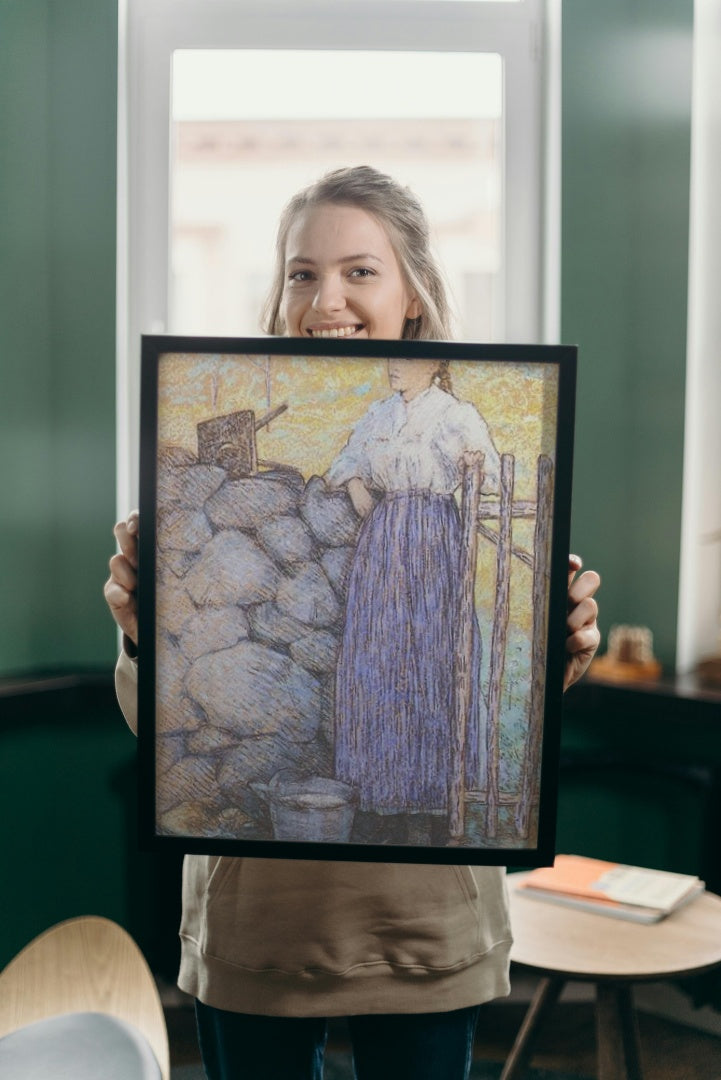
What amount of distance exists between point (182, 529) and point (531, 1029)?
53.8 inches

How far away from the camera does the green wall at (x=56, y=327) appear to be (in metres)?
2.49

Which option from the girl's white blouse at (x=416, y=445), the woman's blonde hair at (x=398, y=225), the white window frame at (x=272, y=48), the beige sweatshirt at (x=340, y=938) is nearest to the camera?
the girl's white blouse at (x=416, y=445)

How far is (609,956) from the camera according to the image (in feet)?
5.55

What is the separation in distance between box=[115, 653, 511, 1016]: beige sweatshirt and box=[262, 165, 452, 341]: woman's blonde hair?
0.51 m

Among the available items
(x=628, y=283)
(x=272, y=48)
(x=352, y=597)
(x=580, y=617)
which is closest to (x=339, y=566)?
(x=352, y=597)

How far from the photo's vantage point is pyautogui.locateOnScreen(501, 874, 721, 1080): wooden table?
165 cm

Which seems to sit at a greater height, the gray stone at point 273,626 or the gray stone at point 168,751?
the gray stone at point 273,626

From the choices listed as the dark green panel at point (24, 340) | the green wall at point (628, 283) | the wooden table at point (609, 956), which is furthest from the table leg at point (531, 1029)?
the dark green panel at point (24, 340)

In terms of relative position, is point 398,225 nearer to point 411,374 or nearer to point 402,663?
point 411,374

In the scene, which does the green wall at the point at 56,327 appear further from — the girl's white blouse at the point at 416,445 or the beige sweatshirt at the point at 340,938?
the girl's white blouse at the point at 416,445

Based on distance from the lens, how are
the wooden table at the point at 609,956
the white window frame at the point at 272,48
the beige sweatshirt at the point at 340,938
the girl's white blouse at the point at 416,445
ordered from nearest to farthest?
the girl's white blouse at the point at 416,445 < the beige sweatshirt at the point at 340,938 < the wooden table at the point at 609,956 < the white window frame at the point at 272,48

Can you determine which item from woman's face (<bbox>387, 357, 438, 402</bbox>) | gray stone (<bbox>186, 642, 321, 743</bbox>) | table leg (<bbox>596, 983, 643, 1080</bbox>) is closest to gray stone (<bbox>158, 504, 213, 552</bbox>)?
gray stone (<bbox>186, 642, 321, 743</bbox>)

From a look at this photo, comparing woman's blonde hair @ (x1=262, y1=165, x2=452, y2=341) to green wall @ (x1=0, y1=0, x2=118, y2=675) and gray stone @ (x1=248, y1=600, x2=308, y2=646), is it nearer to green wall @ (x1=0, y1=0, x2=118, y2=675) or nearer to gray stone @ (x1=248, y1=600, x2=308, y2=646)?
gray stone @ (x1=248, y1=600, x2=308, y2=646)

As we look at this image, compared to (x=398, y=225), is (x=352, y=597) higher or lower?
lower
